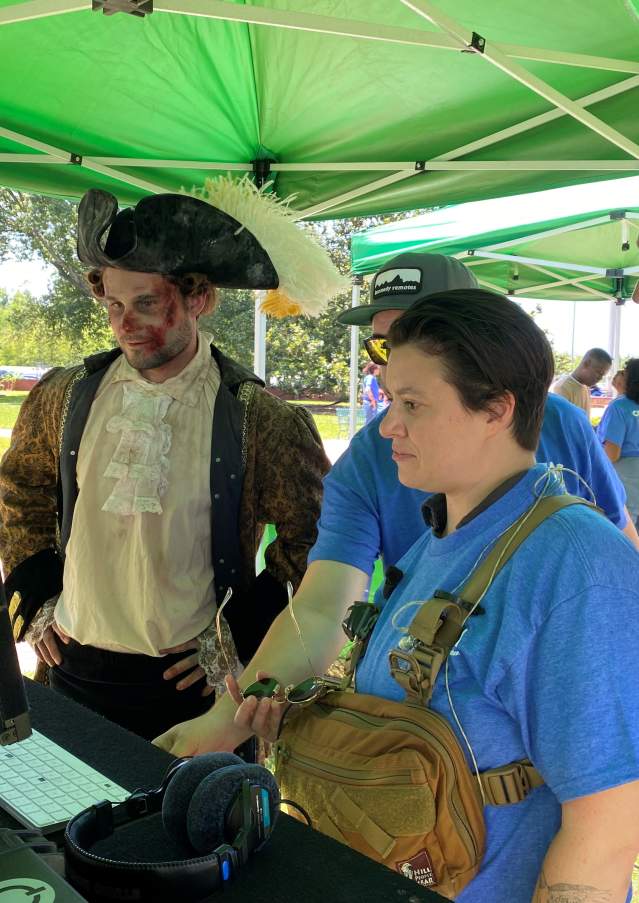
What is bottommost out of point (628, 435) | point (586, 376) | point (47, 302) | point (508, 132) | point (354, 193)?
point (628, 435)

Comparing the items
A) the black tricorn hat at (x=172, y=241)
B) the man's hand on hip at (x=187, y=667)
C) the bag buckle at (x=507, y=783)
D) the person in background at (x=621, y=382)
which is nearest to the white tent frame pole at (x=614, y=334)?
the person in background at (x=621, y=382)

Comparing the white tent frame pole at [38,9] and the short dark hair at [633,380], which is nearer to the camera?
the white tent frame pole at [38,9]

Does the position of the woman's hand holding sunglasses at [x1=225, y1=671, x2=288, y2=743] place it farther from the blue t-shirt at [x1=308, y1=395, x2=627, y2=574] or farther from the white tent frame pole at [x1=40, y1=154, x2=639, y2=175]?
the white tent frame pole at [x1=40, y1=154, x2=639, y2=175]

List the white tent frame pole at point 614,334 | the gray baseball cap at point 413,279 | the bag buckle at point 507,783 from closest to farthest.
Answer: the bag buckle at point 507,783
the gray baseball cap at point 413,279
the white tent frame pole at point 614,334

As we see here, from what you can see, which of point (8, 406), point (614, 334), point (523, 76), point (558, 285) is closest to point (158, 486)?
point (523, 76)

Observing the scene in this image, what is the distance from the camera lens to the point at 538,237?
5602mm

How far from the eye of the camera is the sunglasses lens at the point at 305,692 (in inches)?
43.2

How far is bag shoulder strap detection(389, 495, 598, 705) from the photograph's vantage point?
0.97 m

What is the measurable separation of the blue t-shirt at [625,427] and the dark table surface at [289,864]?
4.49m

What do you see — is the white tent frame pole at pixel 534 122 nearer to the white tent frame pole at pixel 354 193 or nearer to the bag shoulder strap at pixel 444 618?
the white tent frame pole at pixel 354 193

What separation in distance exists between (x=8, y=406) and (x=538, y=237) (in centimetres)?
1399

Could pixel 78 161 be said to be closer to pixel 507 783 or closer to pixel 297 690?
pixel 297 690

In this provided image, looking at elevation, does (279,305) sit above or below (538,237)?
below

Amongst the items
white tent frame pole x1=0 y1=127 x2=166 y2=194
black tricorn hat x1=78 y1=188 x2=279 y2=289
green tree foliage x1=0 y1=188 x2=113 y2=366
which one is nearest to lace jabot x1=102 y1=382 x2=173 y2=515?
black tricorn hat x1=78 y1=188 x2=279 y2=289
